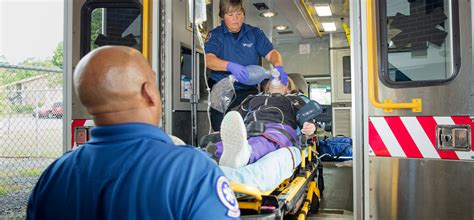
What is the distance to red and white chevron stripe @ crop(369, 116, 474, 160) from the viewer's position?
2.29 meters

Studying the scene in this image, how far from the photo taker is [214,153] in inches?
105

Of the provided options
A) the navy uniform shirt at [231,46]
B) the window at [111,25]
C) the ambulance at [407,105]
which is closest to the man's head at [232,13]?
the navy uniform shirt at [231,46]

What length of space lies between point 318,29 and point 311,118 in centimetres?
478

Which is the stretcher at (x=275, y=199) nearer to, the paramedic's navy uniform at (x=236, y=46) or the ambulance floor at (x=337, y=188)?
the ambulance floor at (x=337, y=188)

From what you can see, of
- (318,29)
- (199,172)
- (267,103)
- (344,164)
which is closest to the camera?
(199,172)

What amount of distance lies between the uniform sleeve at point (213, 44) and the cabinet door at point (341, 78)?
4518 millimetres

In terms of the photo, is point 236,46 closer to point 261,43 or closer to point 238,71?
point 261,43

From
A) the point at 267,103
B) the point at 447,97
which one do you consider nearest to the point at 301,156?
the point at 267,103

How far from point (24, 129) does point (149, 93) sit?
4924 mm

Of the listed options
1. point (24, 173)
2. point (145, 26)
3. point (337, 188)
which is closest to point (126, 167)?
point (145, 26)

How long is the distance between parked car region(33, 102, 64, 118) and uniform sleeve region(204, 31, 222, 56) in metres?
2.46

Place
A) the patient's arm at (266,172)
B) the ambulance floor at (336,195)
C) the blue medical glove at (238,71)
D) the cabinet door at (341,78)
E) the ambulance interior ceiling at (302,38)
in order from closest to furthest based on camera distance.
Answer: the patient's arm at (266,172)
the ambulance floor at (336,195)
the blue medical glove at (238,71)
the ambulance interior ceiling at (302,38)
the cabinet door at (341,78)

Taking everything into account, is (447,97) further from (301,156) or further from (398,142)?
(301,156)

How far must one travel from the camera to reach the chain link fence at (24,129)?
16.5 ft
